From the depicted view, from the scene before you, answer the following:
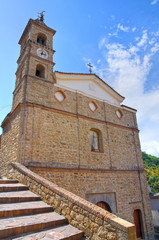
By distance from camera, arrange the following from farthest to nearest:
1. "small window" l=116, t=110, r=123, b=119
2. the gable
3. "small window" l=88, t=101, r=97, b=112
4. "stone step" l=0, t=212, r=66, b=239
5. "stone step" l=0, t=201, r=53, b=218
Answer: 1. "small window" l=116, t=110, r=123, b=119
2. "small window" l=88, t=101, r=97, b=112
3. the gable
4. "stone step" l=0, t=201, r=53, b=218
5. "stone step" l=0, t=212, r=66, b=239

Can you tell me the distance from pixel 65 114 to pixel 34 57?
3.90 meters

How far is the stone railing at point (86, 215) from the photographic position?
2721mm

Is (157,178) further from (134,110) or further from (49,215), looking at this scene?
(49,215)

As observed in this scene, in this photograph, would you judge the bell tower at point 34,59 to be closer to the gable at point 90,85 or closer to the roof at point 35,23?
the roof at point 35,23

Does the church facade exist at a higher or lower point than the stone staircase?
higher

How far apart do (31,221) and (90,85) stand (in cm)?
998

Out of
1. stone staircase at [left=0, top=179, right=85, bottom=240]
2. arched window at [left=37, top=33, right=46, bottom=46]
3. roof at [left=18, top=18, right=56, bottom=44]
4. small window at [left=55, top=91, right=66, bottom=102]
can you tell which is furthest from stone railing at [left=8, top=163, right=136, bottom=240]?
roof at [left=18, top=18, right=56, bottom=44]

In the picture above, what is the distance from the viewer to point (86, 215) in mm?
3336

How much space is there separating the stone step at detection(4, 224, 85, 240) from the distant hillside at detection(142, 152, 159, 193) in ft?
143

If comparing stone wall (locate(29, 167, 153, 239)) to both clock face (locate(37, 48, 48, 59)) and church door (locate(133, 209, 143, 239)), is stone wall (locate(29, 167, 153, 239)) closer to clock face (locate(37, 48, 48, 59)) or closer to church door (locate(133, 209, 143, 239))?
church door (locate(133, 209, 143, 239))

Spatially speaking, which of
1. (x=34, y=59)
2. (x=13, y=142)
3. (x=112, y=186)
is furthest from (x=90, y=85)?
(x=112, y=186)

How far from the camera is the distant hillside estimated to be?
4212 cm

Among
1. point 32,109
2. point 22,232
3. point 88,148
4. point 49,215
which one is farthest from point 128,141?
point 22,232

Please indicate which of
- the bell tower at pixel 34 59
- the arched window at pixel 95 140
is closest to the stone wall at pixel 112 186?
the arched window at pixel 95 140
